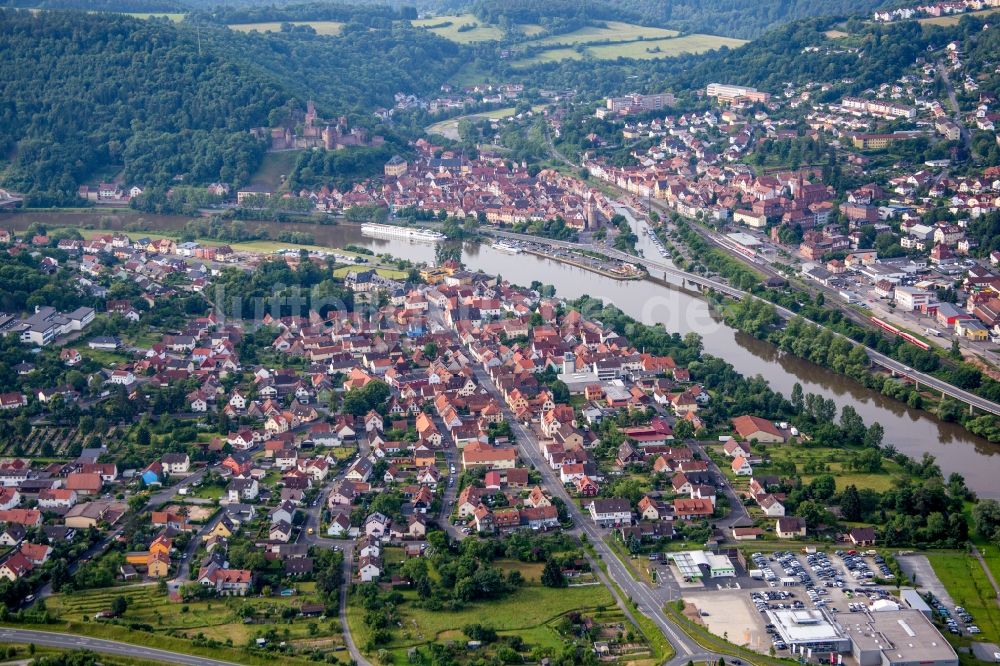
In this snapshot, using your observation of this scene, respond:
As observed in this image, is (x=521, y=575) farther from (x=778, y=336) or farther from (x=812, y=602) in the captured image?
(x=778, y=336)

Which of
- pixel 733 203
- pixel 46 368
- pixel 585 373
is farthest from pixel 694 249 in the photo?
pixel 46 368

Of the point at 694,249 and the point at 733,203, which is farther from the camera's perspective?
the point at 733,203

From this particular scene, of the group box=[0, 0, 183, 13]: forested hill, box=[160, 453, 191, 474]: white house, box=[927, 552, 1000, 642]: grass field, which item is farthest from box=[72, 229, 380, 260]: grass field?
box=[0, 0, 183, 13]: forested hill

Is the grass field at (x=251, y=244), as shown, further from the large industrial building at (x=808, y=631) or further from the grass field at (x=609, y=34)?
the grass field at (x=609, y=34)

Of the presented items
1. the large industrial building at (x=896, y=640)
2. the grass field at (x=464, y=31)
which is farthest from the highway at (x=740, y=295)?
the grass field at (x=464, y=31)

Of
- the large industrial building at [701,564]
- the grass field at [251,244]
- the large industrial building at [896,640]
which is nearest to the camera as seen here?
the large industrial building at [896,640]

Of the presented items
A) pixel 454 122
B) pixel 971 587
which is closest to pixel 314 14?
pixel 454 122
